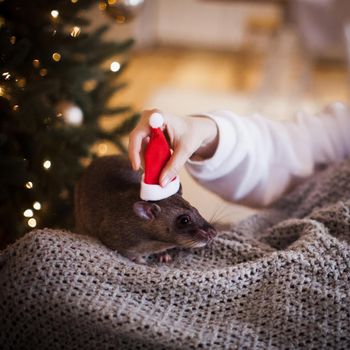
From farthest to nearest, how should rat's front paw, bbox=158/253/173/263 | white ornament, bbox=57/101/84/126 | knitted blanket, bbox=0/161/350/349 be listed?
white ornament, bbox=57/101/84/126
rat's front paw, bbox=158/253/173/263
knitted blanket, bbox=0/161/350/349

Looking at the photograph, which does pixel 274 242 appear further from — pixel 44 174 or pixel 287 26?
pixel 287 26

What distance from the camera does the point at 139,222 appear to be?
68 cm

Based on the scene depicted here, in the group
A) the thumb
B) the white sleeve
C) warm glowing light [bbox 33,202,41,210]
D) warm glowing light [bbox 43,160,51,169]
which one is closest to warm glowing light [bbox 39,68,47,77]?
warm glowing light [bbox 43,160,51,169]

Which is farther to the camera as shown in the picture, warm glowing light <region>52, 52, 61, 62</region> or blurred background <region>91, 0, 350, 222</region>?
blurred background <region>91, 0, 350, 222</region>

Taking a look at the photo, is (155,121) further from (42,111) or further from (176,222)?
(42,111)

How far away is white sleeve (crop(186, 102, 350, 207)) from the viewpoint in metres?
0.86

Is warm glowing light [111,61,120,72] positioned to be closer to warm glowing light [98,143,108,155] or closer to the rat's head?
warm glowing light [98,143,108,155]

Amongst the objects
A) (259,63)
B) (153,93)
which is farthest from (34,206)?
(259,63)

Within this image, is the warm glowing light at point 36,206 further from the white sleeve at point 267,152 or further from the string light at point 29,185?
the white sleeve at point 267,152

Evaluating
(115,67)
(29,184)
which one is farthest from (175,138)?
(115,67)

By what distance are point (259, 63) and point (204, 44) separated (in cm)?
70

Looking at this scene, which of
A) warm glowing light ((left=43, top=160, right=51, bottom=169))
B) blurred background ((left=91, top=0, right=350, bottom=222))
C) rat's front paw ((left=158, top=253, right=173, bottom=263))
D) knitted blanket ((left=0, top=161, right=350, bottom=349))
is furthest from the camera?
blurred background ((left=91, top=0, right=350, bottom=222))

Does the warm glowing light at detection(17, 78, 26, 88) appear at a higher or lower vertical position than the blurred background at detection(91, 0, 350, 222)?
higher

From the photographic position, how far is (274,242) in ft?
2.55
